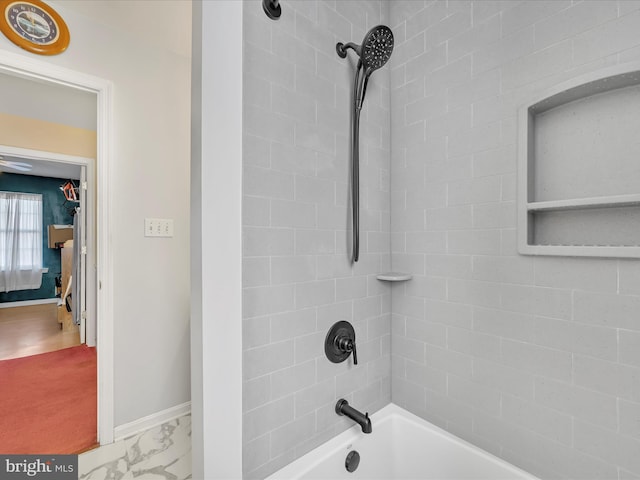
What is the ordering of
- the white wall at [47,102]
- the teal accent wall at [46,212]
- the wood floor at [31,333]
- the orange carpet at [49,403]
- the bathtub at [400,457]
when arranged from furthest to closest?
the teal accent wall at [46,212]
the wood floor at [31,333]
the white wall at [47,102]
the orange carpet at [49,403]
the bathtub at [400,457]

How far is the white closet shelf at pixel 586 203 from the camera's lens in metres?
0.87

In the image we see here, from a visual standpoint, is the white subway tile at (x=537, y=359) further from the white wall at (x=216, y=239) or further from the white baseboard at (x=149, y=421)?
the white baseboard at (x=149, y=421)

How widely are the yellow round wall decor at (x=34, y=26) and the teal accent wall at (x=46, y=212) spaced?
5.25 metres

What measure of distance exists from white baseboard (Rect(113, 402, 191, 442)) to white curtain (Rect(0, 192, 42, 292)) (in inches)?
228

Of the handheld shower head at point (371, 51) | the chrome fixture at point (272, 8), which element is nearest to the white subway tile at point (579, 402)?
the handheld shower head at point (371, 51)

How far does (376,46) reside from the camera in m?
1.13

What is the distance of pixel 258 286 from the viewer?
41.9 inches

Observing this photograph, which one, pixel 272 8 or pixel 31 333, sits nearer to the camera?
pixel 272 8

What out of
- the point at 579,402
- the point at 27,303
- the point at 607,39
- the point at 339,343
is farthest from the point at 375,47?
the point at 27,303

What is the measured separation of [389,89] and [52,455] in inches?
107

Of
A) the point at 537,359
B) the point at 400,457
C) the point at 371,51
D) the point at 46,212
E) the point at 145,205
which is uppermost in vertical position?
the point at 371,51

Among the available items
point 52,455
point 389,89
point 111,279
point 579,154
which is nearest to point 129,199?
point 111,279

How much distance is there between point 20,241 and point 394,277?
7.45 meters

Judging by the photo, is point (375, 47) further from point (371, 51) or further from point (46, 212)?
point (46, 212)
